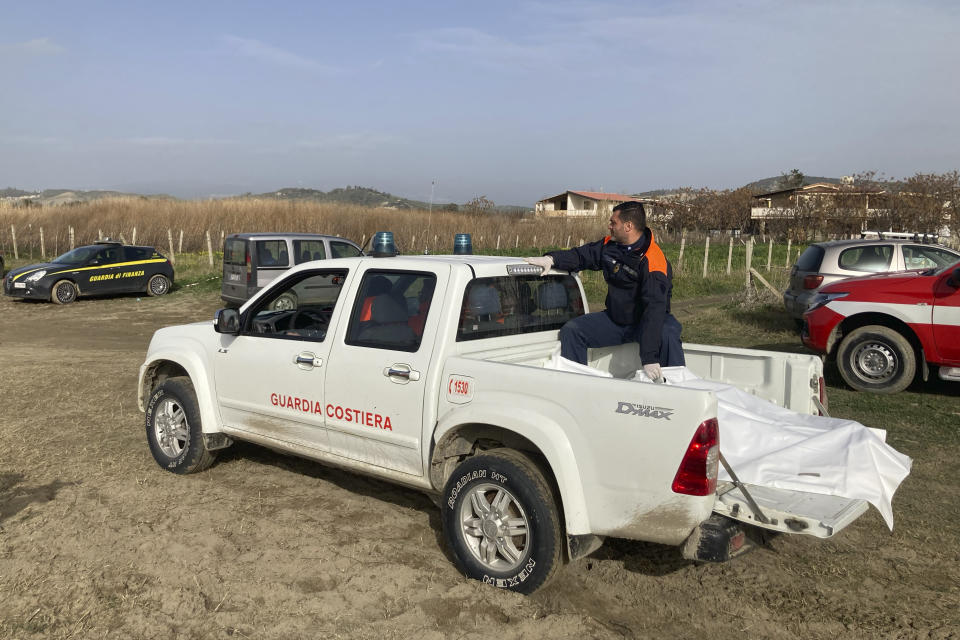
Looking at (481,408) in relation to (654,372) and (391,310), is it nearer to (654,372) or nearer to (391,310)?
(391,310)

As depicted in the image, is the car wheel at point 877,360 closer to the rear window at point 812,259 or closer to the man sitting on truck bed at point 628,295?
the rear window at point 812,259

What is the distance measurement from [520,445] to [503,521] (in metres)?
0.40

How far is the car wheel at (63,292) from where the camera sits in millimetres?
18719

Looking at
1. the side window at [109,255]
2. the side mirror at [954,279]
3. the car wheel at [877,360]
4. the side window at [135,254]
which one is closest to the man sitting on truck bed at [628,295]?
the side mirror at [954,279]

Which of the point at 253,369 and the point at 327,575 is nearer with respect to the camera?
the point at 327,575

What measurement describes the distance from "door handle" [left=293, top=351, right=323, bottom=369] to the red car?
6.69 m

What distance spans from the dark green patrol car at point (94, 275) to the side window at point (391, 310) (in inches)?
653

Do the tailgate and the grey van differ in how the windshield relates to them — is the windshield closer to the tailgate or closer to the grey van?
the grey van

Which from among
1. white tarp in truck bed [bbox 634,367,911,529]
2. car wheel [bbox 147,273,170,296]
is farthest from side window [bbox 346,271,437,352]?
car wheel [bbox 147,273,170,296]

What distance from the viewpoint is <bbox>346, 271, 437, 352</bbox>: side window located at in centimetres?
462

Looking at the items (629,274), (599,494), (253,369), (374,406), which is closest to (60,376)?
(253,369)

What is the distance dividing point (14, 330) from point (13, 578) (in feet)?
41.3

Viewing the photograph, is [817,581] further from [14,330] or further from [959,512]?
[14,330]

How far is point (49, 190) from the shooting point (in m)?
162
